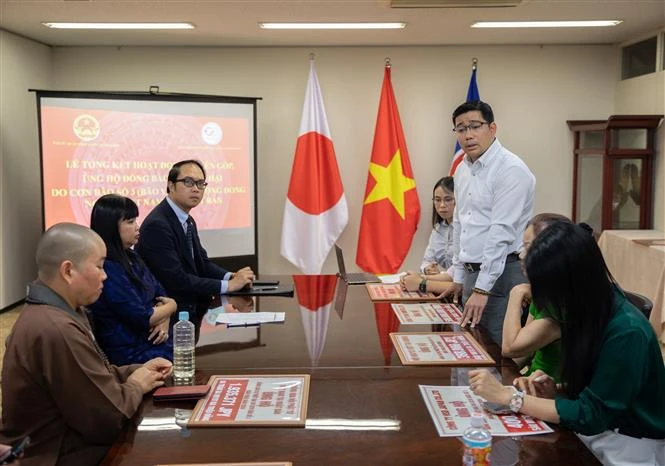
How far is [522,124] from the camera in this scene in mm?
5988

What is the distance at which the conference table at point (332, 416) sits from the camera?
4.23 ft

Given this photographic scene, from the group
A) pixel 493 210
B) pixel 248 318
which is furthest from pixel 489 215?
pixel 248 318

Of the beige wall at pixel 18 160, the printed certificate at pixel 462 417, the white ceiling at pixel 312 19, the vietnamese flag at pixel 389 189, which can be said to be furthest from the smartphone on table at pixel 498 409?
the beige wall at pixel 18 160

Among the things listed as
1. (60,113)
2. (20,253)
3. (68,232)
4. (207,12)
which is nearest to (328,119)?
(207,12)

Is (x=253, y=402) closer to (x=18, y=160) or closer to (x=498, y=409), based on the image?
(x=498, y=409)

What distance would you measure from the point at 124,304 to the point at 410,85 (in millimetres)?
4318

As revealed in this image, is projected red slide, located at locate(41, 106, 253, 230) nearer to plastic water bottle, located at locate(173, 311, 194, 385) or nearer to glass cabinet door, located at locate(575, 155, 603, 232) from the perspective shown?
glass cabinet door, located at locate(575, 155, 603, 232)

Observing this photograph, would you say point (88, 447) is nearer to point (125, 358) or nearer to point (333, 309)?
point (125, 358)

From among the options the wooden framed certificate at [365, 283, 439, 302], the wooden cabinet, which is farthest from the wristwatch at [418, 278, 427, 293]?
the wooden cabinet

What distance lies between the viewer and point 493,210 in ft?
8.49

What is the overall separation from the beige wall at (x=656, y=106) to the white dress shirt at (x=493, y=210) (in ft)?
10.8

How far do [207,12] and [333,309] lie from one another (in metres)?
2.82

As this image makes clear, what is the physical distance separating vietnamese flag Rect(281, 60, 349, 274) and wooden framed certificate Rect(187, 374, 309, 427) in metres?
4.08

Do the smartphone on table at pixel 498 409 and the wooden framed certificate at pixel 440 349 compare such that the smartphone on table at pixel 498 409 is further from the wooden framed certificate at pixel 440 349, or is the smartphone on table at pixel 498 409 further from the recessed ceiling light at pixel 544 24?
the recessed ceiling light at pixel 544 24
